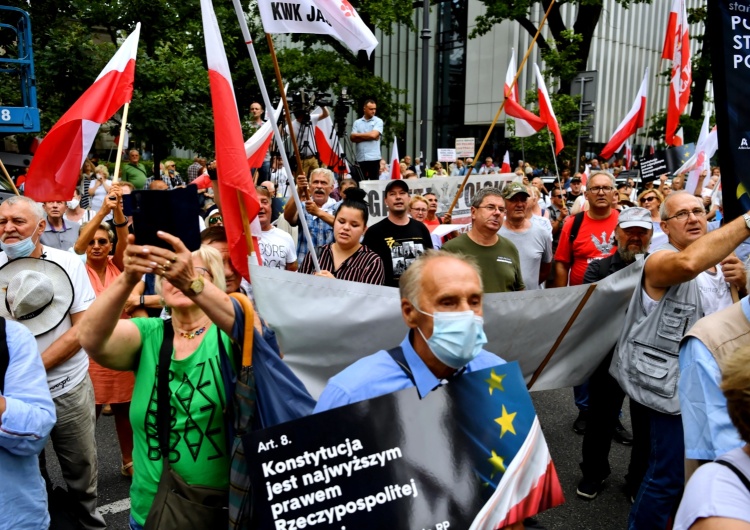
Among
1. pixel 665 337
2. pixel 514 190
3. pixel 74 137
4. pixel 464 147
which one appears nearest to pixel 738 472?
pixel 665 337

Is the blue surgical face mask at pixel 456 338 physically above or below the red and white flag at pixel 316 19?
below

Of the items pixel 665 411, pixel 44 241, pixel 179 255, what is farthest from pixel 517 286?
pixel 44 241

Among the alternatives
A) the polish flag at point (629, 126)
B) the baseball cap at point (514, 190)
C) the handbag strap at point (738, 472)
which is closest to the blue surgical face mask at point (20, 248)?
the handbag strap at point (738, 472)

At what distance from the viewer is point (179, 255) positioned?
2070 mm

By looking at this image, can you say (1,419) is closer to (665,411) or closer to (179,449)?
(179,449)

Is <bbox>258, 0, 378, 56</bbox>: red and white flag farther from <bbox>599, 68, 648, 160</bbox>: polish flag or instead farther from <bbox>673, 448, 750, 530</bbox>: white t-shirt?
<bbox>599, 68, 648, 160</bbox>: polish flag

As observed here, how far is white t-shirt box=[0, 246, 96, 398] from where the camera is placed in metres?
3.45

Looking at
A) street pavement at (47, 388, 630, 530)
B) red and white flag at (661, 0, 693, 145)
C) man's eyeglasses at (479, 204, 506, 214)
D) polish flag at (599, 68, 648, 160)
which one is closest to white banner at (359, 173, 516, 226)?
red and white flag at (661, 0, 693, 145)

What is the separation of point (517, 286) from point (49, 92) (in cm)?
952

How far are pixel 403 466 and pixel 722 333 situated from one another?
127cm

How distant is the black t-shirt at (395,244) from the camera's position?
17.9ft

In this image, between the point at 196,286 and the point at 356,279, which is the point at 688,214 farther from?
the point at 196,286

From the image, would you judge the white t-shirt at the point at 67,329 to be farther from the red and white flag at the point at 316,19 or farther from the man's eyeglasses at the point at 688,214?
the man's eyeglasses at the point at 688,214

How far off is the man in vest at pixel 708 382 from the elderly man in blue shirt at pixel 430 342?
75cm
